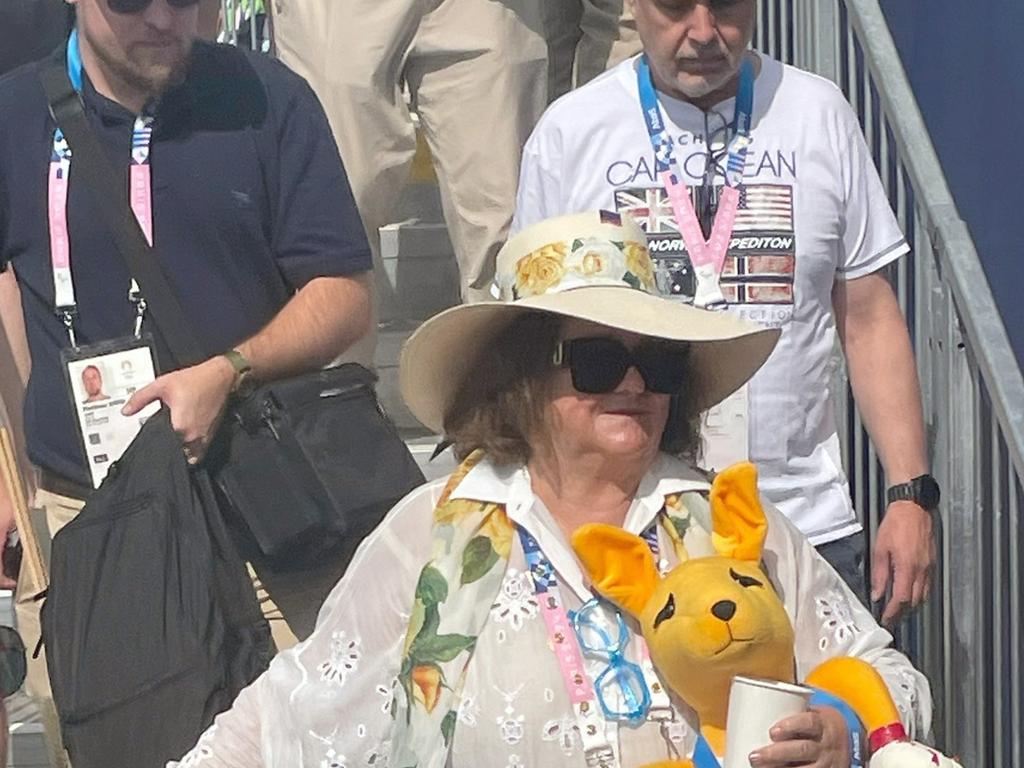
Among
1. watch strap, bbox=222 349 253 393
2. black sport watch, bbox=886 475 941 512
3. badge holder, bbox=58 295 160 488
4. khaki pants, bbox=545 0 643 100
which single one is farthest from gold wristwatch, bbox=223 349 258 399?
khaki pants, bbox=545 0 643 100

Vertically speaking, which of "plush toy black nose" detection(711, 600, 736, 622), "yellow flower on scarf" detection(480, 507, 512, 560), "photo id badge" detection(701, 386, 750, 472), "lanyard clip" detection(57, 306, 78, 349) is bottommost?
"photo id badge" detection(701, 386, 750, 472)

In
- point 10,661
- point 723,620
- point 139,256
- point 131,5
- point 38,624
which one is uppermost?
point 131,5

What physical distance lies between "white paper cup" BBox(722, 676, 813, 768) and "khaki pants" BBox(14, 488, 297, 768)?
126cm

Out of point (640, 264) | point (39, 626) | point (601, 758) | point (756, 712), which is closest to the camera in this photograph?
point (756, 712)

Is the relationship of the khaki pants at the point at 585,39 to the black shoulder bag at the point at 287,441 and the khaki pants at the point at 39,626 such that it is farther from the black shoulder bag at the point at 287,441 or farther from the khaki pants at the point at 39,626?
the khaki pants at the point at 39,626

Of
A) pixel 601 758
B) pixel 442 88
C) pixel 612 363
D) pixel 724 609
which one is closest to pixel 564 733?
pixel 601 758

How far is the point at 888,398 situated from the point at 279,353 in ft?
3.52

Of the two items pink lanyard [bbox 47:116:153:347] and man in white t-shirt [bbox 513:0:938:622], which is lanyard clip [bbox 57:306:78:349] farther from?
man in white t-shirt [bbox 513:0:938:622]

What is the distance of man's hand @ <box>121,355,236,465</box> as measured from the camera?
346 cm

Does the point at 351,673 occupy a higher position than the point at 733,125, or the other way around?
the point at 733,125

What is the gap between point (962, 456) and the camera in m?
4.07

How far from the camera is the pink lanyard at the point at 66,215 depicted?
365 cm

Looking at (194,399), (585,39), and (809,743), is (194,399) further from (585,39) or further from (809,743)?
(585,39)

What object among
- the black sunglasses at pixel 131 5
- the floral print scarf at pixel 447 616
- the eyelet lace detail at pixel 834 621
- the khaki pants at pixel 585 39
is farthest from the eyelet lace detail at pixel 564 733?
the khaki pants at pixel 585 39
